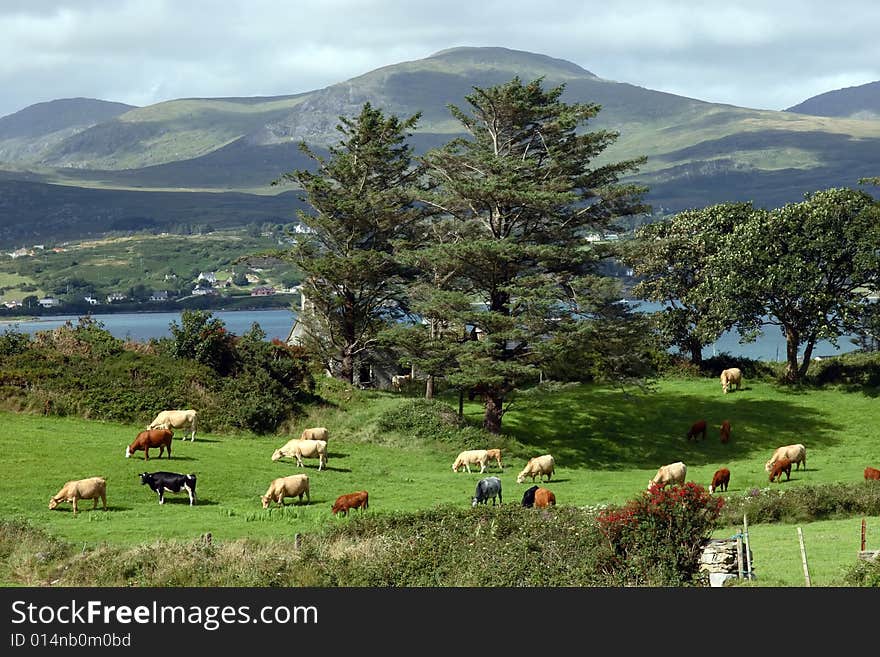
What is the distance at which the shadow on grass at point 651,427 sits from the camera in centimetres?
5072

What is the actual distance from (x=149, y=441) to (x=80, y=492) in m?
7.93

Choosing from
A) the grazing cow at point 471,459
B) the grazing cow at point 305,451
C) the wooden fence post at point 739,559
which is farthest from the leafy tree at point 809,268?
the wooden fence post at point 739,559

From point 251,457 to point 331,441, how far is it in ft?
23.9

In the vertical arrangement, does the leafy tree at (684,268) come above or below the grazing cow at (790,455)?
above

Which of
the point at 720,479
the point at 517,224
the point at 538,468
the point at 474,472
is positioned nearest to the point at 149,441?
the point at 474,472

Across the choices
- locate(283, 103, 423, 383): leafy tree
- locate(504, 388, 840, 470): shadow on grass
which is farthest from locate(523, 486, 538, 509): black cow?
locate(283, 103, 423, 383): leafy tree

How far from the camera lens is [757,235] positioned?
208 ft

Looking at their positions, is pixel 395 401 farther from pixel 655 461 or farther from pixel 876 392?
pixel 876 392

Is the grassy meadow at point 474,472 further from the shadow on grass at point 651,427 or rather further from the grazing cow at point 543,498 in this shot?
the grazing cow at point 543,498

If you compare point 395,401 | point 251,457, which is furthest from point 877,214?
point 251,457

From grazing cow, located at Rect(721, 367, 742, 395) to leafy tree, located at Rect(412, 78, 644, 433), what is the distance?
15151 mm

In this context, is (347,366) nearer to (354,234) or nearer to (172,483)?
(354,234)

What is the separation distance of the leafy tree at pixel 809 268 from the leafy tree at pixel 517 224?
1300 centimetres

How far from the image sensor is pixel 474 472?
142ft
